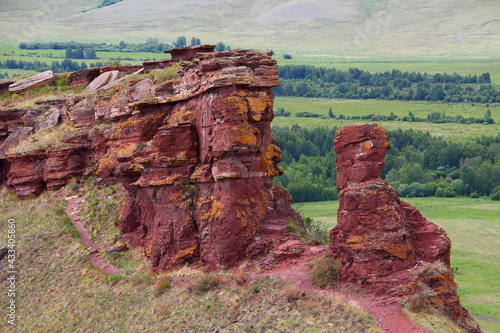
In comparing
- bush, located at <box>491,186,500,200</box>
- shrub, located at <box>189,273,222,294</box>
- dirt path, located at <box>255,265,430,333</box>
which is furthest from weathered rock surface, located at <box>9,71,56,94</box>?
bush, located at <box>491,186,500,200</box>

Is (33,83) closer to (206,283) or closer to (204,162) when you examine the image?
(204,162)

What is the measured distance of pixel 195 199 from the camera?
175ft

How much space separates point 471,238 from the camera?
13062 centimetres

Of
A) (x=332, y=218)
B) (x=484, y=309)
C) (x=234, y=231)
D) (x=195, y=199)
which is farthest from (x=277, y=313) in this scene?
(x=332, y=218)

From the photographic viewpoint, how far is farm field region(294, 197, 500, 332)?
96.2m

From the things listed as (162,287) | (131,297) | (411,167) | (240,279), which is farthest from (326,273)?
(411,167)

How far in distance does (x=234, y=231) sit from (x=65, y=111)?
88.0 feet

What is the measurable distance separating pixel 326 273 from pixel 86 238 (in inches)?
887

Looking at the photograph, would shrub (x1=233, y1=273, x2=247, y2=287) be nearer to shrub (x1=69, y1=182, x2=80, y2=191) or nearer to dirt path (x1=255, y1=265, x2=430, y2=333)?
dirt path (x1=255, y1=265, x2=430, y2=333)

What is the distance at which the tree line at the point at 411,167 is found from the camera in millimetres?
158263

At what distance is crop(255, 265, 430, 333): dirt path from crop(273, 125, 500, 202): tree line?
102 metres

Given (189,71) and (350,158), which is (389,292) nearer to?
(350,158)

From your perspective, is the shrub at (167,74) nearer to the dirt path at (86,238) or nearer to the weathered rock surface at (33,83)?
the dirt path at (86,238)

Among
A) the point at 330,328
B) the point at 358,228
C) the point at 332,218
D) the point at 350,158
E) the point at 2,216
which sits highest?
the point at 350,158
